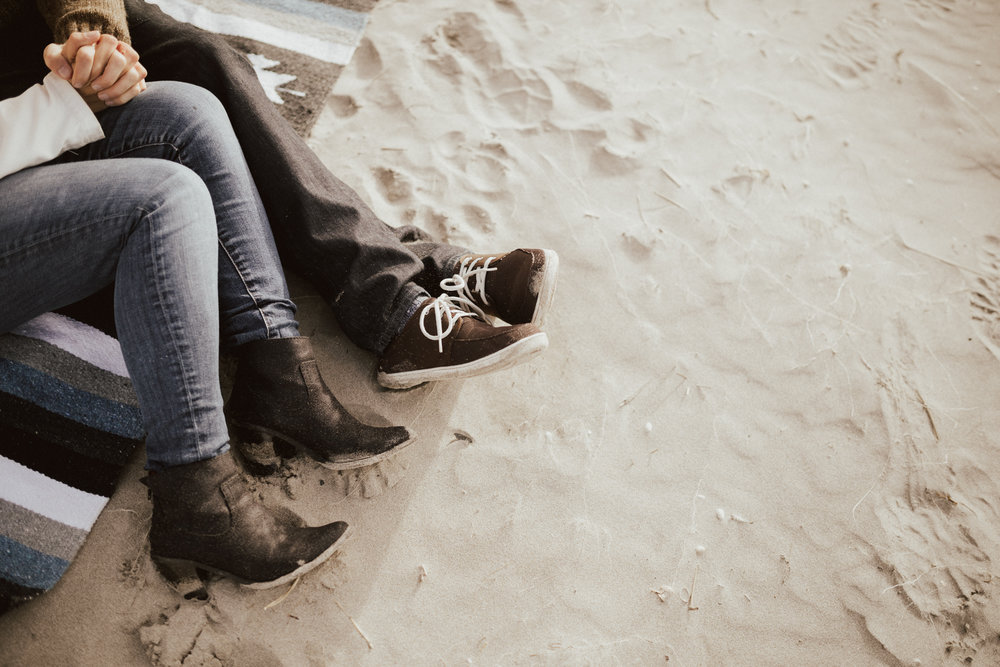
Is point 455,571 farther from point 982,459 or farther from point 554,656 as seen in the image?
point 982,459

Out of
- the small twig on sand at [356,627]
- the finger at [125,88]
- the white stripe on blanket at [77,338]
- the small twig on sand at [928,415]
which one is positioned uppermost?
the finger at [125,88]

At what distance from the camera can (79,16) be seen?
115 centimetres

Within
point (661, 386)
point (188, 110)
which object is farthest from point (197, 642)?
point (661, 386)

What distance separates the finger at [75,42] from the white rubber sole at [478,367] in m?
0.86

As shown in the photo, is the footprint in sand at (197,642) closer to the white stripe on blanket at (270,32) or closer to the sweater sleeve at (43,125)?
the sweater sleeve at (43,125)

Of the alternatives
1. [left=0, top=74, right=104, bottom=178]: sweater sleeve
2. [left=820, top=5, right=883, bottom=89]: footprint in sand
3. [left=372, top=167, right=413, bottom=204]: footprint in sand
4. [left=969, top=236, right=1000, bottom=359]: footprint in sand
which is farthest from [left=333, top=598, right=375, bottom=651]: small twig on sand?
[left=820, top=5, right=883, bottom=89]: footprint in sand

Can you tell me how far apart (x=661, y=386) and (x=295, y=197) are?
1.03 meters

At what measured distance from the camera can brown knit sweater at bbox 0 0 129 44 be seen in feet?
3.76

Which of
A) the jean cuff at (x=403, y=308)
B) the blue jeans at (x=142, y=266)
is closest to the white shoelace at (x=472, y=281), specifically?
the jean cuff at (x=403, y=308)

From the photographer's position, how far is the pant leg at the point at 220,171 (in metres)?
1.19

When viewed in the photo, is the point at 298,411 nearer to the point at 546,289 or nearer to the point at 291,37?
the point at 546,289

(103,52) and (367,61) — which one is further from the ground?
(103,52)

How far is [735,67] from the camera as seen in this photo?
2303 mm

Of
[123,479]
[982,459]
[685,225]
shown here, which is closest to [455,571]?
[123,479]
